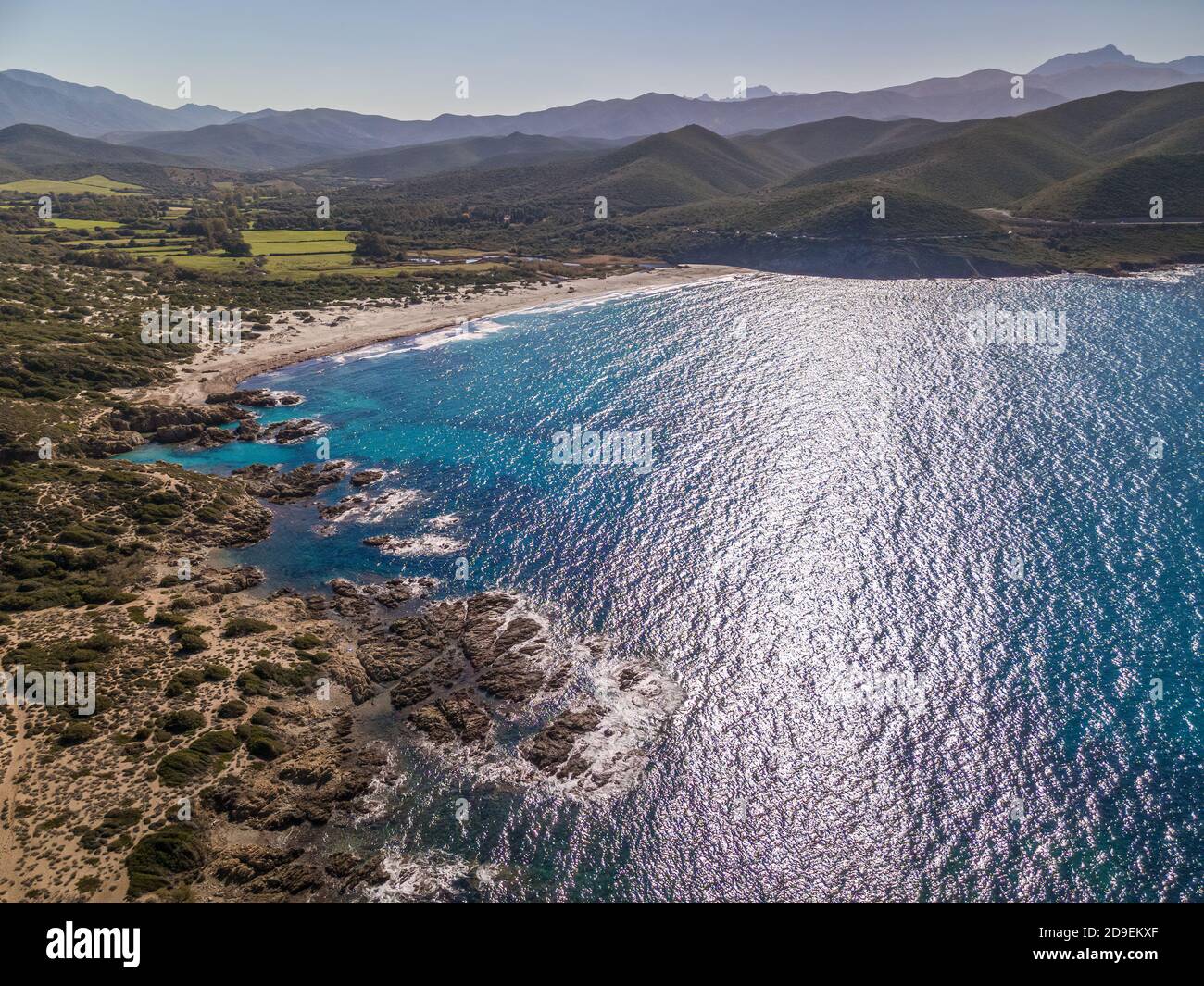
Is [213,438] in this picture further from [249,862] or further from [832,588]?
[832,588]

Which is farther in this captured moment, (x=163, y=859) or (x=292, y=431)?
(x=292, y=431)

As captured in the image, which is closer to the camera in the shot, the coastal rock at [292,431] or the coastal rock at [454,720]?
the coastal rock at [454,720]

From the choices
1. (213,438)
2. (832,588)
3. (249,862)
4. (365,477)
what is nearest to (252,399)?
(213,438)

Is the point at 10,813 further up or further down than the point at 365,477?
further down

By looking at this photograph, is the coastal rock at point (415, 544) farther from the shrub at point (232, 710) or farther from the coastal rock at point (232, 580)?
the shrub at point (232, 710)

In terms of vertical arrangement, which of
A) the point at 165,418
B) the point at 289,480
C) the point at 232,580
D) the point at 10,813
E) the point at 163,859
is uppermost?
the point at 165,418

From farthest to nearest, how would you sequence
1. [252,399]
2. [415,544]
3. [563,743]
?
[252,399] < [415,544] < [563,743]

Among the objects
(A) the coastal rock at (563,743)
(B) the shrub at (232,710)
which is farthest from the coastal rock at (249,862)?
(A) the coastal rock at (563,743)
